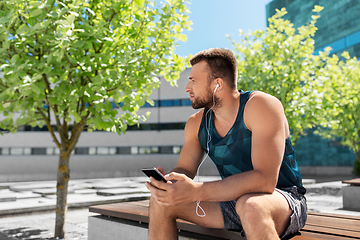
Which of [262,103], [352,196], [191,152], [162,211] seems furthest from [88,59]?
[352,196]

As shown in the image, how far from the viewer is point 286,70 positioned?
Result: 11031 mm

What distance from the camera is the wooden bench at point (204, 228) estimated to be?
234 centimetres

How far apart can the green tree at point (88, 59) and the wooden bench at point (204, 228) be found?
4.98 feet

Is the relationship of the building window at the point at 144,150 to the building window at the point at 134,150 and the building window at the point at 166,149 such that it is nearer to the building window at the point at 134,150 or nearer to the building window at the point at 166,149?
the building window at the point at 134,150

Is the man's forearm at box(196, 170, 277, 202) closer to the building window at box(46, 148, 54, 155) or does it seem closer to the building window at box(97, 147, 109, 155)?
the building window at box(97, 147, 109, 155)

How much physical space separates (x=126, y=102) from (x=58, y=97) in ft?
3.56

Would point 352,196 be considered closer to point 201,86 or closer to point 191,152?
point 191,152

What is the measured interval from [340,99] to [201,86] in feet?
43.2

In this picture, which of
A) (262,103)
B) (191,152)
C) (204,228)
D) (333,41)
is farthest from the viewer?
(333,41)

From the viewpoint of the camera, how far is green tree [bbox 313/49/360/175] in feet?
39.3

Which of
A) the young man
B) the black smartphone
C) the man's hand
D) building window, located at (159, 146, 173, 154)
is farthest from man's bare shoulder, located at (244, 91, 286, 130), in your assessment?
building window, located at (159, 146, 173, 154)

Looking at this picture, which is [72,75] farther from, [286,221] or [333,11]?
[333,11]

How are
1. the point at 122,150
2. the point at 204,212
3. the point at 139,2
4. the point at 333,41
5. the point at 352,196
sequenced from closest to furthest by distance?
the point at 204,212 < the point at 139,2 < the point at 352,196 < the point at 122,150 < the point at 333,41

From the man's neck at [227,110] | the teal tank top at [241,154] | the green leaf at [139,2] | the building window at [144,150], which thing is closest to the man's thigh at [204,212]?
the teal tank top at [241,154]
